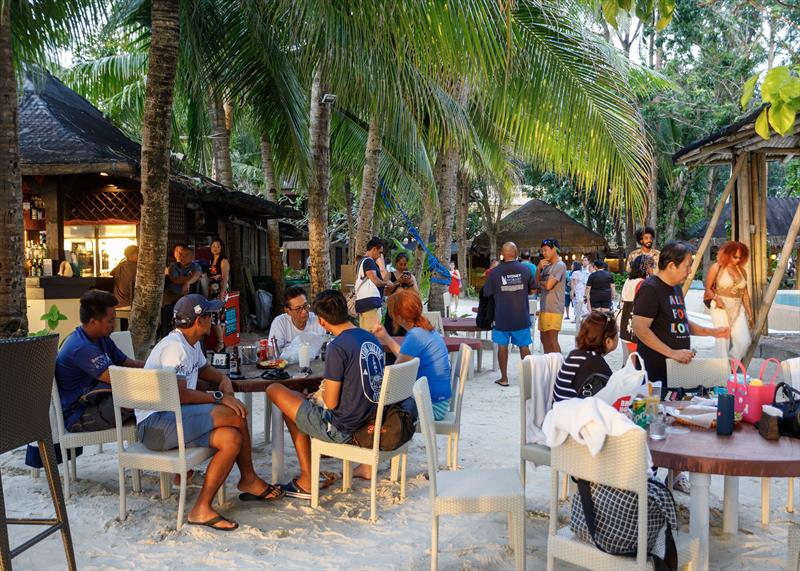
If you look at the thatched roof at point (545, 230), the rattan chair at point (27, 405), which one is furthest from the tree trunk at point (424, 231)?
the thatched roof at point (545, 230)

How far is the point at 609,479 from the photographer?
9.21 ft

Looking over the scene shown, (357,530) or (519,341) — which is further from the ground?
(519,341)

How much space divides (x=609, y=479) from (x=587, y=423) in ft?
0.76

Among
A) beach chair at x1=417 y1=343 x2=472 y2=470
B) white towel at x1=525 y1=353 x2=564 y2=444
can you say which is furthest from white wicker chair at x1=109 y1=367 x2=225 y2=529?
white towel at x1=525 y1=353 x2=564 y2=444

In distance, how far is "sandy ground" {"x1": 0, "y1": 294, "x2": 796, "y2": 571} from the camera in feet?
12.7

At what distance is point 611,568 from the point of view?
2.90 metres

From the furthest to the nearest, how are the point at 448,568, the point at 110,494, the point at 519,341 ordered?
the point at 519,341 < the point at 110,494 < the point at 448,568

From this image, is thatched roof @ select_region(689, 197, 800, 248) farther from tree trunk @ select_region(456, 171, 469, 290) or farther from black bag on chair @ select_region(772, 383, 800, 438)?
black bag on chair @ select_region(772, 383, 800, 438)

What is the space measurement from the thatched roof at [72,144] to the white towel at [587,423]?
8.33 m

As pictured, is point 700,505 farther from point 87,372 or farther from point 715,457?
point 87,372

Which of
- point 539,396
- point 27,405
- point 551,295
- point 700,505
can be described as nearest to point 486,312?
point 551,295

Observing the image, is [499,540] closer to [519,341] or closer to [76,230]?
[519,341]

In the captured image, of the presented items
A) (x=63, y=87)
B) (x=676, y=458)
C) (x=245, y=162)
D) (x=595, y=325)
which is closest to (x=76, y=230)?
(x=63, y=87)

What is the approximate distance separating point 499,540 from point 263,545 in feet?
4.25
